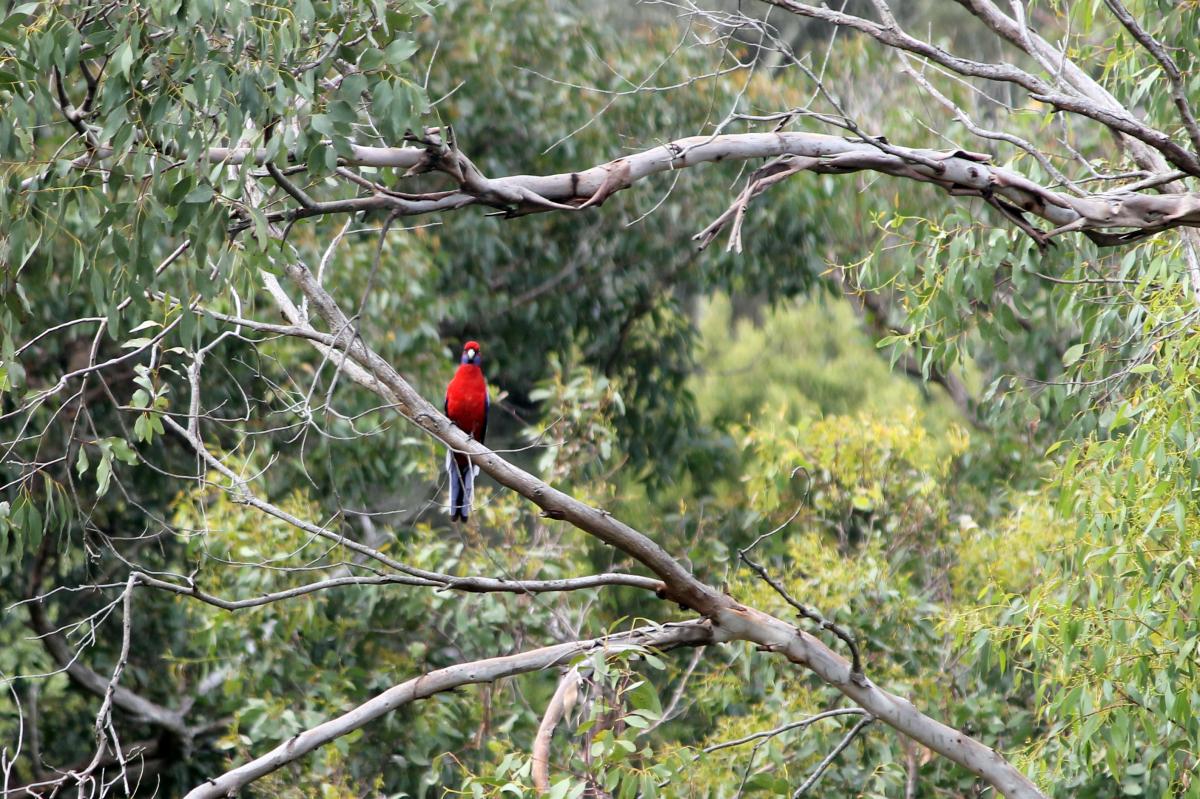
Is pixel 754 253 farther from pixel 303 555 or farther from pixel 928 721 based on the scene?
pixel 928 721

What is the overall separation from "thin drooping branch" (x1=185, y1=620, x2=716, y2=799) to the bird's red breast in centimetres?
349

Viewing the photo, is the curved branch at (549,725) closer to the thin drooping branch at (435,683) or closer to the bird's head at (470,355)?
the thin drooping branch at (435,683)

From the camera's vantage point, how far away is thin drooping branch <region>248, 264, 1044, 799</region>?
10.9 feet

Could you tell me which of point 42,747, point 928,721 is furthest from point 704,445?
point 928,721

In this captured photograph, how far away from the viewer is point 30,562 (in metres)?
7.43

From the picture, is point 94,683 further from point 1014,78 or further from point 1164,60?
point 1164,60

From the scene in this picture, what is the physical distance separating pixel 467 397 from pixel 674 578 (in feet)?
12.1

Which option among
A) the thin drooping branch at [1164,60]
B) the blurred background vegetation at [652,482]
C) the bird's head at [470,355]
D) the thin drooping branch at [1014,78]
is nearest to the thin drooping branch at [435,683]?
the blurred background vegetation at [652,482]

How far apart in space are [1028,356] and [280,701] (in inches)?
201

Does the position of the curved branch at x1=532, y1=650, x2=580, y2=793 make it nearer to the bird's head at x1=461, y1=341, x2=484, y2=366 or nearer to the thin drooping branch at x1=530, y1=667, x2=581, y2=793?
the thin drooping branch at x1=530, y1=667, x2=581, y2=793

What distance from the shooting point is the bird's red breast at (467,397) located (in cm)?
709

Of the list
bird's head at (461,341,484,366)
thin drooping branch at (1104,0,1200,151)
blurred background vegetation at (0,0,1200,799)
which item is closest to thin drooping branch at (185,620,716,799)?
blurred background vegetation at (0,0,1200,799)

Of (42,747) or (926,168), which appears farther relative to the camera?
(42,747)

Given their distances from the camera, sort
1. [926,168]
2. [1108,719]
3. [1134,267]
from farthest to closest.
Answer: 1. [1134,267]
2. [1108,719]
3. [926,168]
